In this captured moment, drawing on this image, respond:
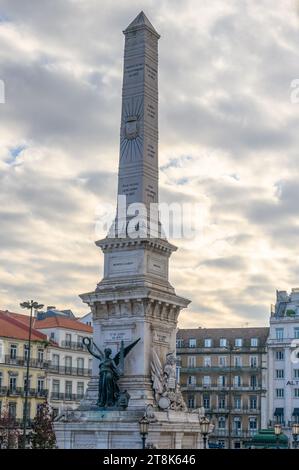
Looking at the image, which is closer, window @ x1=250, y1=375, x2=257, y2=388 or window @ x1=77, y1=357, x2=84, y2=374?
window @ x1=77, y1=357, x2=84, y2=374

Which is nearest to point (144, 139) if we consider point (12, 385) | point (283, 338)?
point (12, 385)

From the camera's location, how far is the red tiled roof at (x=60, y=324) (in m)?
87.6

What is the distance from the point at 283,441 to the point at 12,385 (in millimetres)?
25759

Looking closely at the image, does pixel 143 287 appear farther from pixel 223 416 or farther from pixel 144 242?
pixel 223 416

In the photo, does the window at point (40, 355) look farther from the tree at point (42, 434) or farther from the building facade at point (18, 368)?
the tree at point (42, 434)

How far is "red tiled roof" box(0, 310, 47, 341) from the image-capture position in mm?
79250

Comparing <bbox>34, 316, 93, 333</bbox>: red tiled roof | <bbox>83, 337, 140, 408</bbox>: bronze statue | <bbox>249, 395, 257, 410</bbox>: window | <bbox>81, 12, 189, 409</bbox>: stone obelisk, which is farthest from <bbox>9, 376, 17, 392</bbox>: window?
<bbox>83, 337, 140, 408</bbox>: bronze statue

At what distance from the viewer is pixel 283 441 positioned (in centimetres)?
7062

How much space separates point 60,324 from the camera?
287ft

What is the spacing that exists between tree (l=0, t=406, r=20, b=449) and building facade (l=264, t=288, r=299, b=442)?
3176cm

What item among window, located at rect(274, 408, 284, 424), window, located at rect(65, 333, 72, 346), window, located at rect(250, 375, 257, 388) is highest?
window, located at rect(65, 333, 72, 346)

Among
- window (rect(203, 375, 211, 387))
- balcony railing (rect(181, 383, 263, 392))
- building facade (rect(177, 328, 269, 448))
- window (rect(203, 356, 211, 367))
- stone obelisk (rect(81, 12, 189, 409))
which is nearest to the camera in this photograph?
stone obelisk (rect(81, 12, 189, 409))

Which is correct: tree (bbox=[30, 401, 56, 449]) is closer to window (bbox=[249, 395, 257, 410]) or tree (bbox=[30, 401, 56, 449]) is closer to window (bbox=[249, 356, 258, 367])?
window (bbox=[249, 395, 257, 410])

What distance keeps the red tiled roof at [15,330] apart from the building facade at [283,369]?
1029 inches
